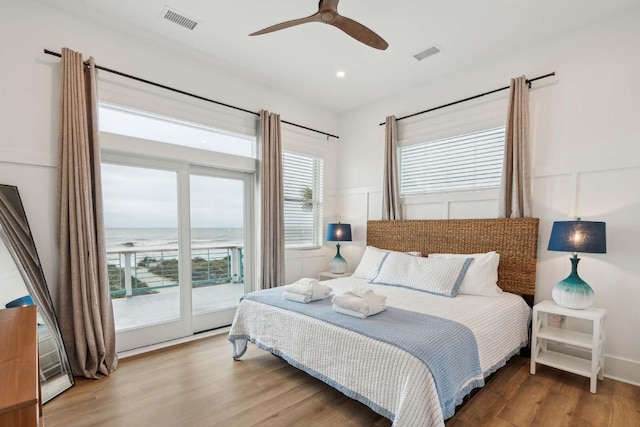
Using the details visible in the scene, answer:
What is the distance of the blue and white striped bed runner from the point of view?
1.70 m

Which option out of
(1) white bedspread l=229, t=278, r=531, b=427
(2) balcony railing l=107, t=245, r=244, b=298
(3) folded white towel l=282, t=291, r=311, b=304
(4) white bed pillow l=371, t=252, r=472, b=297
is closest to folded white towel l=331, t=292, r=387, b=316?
(1) white bedspread l=229, t=278, r=531, b=427

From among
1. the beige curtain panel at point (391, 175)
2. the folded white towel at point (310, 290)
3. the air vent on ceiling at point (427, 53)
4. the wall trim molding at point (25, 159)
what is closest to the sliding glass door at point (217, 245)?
the wall trim molding at point (25, 159)

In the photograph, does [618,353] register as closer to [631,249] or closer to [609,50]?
[631,249]

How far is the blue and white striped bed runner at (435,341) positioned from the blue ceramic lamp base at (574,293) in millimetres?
1119

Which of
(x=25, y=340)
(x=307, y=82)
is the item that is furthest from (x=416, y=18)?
(x=25, y=340)

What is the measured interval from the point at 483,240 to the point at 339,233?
1824 mm

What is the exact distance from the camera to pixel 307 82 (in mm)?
3961

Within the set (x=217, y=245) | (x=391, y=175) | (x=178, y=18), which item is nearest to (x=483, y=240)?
(x=391, y=175)

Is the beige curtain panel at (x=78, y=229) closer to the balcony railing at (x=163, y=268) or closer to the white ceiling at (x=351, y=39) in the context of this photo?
the balcony railing at (x=163, y=268)

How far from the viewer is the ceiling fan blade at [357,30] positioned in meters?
2.14

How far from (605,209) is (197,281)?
414cm

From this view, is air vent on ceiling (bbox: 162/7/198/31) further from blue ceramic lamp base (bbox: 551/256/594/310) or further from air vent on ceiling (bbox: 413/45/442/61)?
blue ceramic lamp base (bbox: 551/256/594/310)

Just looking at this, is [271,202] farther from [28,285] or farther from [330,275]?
[28,285]

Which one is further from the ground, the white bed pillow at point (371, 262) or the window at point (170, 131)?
the window at point (170, 131)
